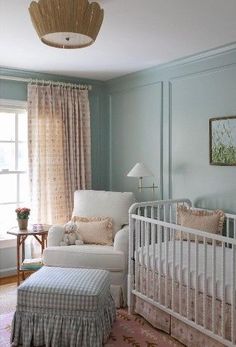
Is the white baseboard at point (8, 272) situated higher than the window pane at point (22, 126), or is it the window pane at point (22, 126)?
the window pane at point (22, 126)

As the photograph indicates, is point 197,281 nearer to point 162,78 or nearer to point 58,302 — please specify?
point 58,302

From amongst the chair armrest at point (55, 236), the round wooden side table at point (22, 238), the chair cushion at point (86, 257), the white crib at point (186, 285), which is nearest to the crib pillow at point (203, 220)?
the white crib at point (186, 285)

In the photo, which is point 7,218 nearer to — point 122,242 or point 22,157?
point 22,157

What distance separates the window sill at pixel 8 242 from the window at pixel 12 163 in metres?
0.09

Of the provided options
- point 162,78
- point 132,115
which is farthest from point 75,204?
point 162,78

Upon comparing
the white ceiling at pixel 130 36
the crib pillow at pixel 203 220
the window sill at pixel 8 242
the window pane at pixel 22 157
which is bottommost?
the window sill at pixel 8 242

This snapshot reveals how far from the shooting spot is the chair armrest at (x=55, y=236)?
3.64 m

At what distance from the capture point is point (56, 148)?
444 cm

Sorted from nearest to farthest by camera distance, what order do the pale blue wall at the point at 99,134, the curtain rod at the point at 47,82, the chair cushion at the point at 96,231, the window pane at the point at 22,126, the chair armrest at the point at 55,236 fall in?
the chair armrest at the point at 55,236 → the chair cushion at the point at 96,231 → the curtain rod at the point at 47,82 → the window pane at the point at 22,126 → the pale blue wall at the point at 99,134

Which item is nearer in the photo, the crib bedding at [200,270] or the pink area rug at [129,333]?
the crib bedding at [200,270]

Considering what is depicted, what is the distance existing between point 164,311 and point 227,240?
0.96 meters

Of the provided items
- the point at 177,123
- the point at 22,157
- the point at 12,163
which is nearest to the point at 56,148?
the point at 22,157

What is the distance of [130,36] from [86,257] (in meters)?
1.95

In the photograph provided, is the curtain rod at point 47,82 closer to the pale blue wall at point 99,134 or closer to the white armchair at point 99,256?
the pale blue wall at point 99,134
